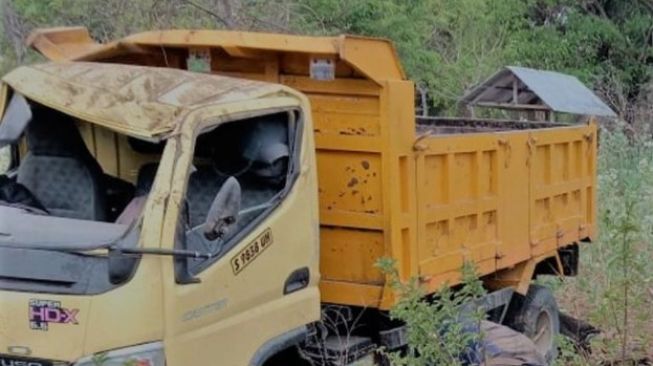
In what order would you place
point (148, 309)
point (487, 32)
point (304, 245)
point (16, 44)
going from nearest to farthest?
point (148, 309) → point (304, 245) → point (16, 44) → point (487, 32)

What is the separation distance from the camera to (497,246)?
7.37 metres

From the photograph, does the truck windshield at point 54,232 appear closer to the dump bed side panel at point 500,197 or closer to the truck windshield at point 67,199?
the truck windshield at point 67,199

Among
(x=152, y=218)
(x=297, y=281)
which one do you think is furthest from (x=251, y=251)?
Answer: (x=152, y=218)

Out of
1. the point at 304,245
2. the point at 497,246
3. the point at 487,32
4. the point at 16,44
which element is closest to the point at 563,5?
the point at 487,32

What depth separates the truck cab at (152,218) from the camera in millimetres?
4562

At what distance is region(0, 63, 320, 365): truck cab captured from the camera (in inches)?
180

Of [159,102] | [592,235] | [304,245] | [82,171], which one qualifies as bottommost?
[592,235]

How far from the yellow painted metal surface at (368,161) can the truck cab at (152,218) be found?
437mm

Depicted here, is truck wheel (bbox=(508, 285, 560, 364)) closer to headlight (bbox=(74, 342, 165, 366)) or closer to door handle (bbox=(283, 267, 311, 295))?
door handle (bbox=(283, 267, 311, 295))

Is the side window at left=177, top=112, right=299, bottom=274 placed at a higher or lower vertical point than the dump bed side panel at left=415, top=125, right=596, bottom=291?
higher

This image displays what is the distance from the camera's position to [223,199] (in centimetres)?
471

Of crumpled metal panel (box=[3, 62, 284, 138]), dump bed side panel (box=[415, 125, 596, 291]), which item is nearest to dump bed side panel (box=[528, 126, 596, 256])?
dump bed side panel (box=[415, 125, 596, 291])

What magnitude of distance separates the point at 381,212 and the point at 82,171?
1621 millimetres

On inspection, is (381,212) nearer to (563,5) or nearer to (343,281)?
(343,281)
